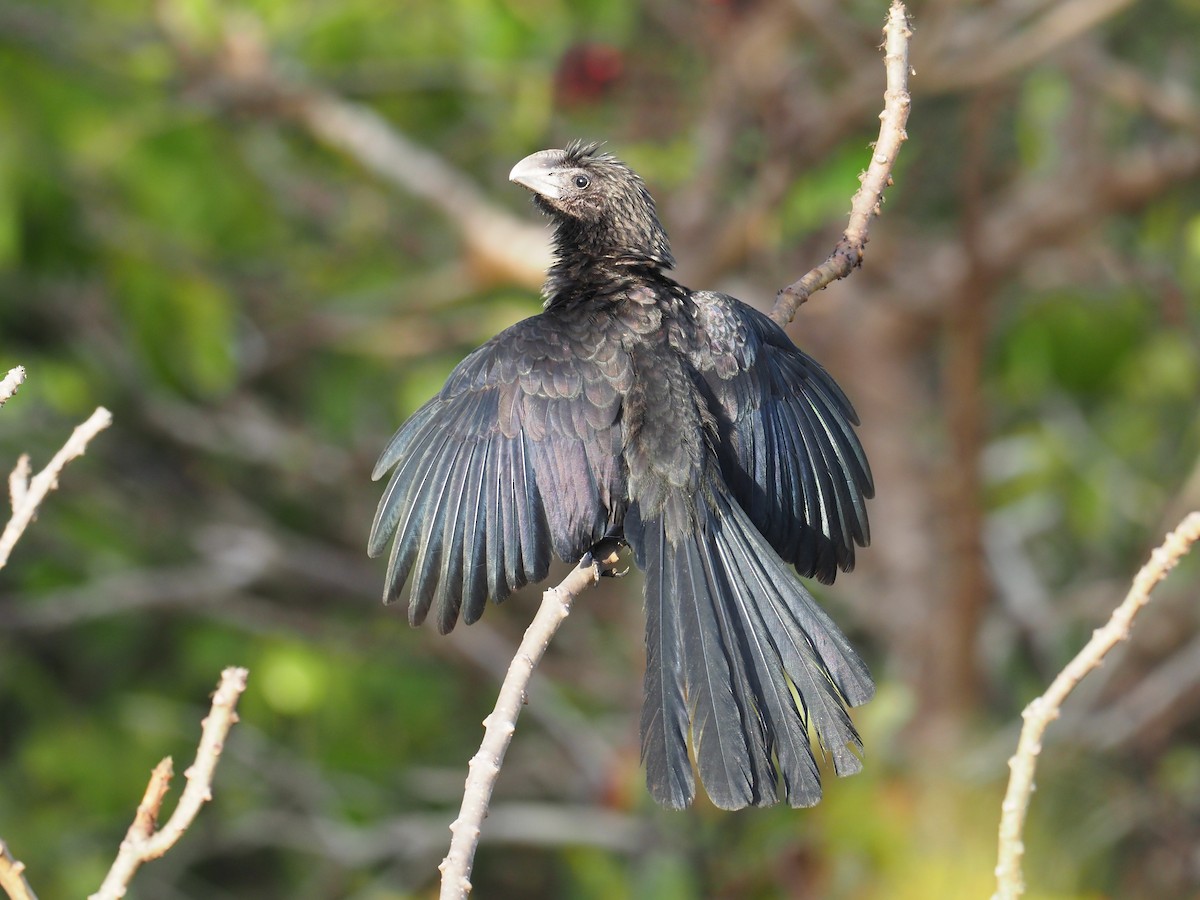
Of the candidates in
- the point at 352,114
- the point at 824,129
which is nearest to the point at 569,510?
the point at 824,129

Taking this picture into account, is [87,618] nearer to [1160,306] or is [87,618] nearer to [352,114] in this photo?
[352,114]

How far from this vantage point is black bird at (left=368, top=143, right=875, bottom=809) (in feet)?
9.02

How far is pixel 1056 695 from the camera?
194 centimetres

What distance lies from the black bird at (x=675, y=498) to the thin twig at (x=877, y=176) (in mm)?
283

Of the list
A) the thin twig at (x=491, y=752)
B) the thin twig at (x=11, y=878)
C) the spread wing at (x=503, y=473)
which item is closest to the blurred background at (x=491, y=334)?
the spread wing at (x=503, y=473)

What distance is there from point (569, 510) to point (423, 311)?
4.57 meters

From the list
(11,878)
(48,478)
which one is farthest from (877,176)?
(11,878)

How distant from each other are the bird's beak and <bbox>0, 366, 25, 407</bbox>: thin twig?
214cm

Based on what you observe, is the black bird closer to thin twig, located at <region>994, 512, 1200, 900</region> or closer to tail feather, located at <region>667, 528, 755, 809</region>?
tail feather, located at <region>667, 528, 755, 809</region>

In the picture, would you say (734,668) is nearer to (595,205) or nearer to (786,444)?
(786,444)

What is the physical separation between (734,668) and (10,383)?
1.43 metres

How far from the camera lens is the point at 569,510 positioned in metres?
3.17

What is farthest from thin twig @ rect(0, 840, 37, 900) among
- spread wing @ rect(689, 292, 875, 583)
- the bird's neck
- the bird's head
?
the bird's head

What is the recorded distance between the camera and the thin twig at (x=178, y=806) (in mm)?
1878
